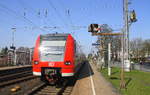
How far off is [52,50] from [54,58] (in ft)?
1.70

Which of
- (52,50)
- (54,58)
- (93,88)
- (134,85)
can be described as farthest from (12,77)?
(134,85)

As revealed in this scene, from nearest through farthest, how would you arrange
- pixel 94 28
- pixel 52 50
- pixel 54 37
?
pixel 52 50 < pixel 54 37 < pixel 94 28

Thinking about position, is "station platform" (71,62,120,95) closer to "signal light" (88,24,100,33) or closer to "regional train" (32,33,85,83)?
"regional train" (32,33,85,83)

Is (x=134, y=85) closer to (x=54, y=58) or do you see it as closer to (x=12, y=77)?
(x=54, y=58)

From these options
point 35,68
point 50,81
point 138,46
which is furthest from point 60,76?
point 138,46

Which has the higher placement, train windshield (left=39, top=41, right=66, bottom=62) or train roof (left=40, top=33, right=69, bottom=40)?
train roof (left=40, top=33, right=69, bottom=40)

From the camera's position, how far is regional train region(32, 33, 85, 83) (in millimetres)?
11328

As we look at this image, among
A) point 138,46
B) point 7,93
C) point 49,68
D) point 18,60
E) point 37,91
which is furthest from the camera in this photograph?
point 138,46

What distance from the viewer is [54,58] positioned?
37.9 feet

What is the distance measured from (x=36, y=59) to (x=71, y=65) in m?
1.99

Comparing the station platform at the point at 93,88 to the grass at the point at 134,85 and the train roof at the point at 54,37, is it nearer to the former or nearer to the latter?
the grass at the point at 134,85

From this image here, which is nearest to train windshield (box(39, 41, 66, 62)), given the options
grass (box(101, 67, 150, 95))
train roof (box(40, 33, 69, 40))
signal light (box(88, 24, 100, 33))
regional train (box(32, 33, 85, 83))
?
regional train (box(32, 33, 85, 83))

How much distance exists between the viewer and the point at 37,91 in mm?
9961

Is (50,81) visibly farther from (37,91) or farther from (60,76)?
(37,91)
